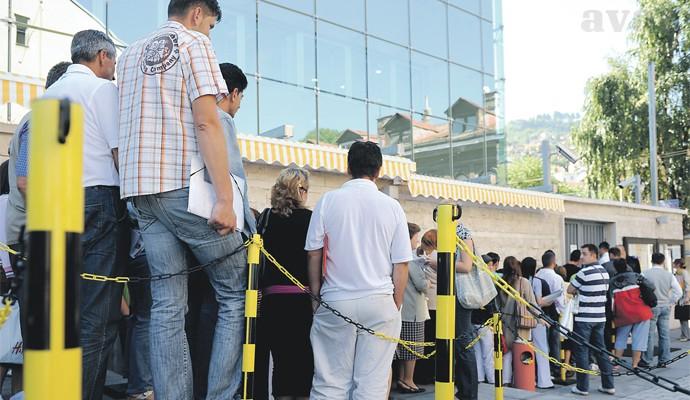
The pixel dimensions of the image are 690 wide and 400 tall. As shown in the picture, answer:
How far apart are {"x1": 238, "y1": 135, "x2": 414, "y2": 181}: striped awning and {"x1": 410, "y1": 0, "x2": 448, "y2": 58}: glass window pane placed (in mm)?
10964

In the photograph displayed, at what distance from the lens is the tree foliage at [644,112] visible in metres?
25.6

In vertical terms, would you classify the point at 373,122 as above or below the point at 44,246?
above

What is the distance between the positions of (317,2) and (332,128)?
3656 mm

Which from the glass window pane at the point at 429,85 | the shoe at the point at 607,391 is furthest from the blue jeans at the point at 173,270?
the glass window pane at the point at 429,85

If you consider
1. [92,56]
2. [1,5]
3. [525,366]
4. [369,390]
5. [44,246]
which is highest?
[1,5]

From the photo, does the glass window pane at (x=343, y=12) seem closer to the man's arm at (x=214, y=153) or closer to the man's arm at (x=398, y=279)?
the man's arm at (x=398, y=279)

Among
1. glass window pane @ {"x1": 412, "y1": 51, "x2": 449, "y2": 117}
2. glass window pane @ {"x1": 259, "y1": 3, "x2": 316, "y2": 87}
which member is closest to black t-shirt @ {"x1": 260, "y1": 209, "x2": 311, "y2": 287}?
glass window pane @ {"x1": 259, "y1": 3, "x2": 316, "y2": 87}

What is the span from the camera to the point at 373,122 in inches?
748

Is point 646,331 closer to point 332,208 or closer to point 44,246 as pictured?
point 332,208

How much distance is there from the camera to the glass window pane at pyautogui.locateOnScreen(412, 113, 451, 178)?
20438mm

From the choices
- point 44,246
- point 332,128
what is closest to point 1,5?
point 332,128

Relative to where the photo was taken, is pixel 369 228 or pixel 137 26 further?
pixel 137 26

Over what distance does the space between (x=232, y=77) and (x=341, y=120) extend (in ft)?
46.8

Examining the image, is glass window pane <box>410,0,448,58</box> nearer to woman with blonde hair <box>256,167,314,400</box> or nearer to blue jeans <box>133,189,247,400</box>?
woman with blonde hair <box>256,167,314,400</box>
